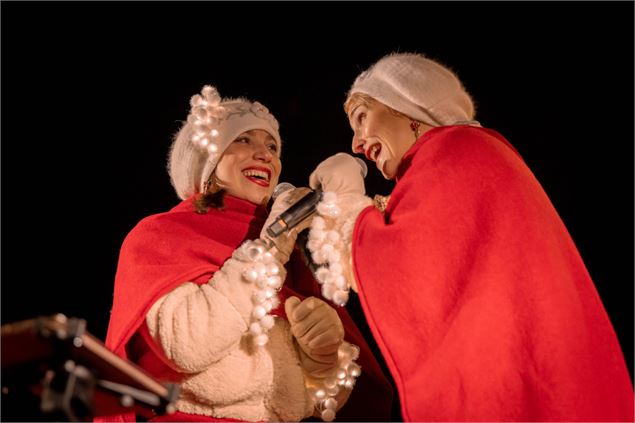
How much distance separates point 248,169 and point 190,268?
1.49 ft

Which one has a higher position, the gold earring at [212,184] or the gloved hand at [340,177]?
the gloved hand at [340,177]

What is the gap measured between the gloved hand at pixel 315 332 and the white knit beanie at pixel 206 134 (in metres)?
0.55

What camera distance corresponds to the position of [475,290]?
1312mm

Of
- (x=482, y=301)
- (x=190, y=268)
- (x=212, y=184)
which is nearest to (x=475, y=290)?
(x=482, y=301)

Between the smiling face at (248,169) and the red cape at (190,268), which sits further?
the smiling face at (248,169)

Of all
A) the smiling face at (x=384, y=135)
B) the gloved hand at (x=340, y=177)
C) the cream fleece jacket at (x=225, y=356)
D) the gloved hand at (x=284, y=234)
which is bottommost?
the cream fleece jacket at (x=225, y=356)

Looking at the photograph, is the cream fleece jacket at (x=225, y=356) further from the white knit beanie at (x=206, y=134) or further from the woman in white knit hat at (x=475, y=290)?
the white knit beanie at (x=206, y=134)

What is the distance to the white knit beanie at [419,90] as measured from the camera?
5.70 ft

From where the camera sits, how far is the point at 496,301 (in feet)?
4.24

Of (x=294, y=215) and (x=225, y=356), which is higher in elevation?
(x=294, y=215)

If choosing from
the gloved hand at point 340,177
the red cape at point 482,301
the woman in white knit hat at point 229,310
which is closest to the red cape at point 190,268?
the woman in white knit hat at point 229,310

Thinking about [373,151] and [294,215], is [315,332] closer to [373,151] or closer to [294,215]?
[294,215]

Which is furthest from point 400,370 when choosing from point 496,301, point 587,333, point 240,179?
point 240,179

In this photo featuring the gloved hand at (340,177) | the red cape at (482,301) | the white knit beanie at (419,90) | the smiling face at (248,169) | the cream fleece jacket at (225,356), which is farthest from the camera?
the smiling face at (248,169)
